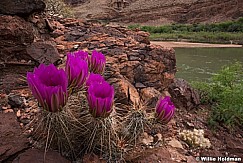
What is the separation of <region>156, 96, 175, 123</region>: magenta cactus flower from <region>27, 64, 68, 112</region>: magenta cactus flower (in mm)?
760

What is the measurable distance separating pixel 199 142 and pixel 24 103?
1851mm

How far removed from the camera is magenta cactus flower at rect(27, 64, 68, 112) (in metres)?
1.54

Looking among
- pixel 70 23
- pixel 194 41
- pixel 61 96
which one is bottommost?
pixel 194 41

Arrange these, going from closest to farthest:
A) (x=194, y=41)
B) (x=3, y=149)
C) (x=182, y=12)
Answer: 1. (x=3, y=149)
2. (x=194, y=41)
3. (x=182, y=12)

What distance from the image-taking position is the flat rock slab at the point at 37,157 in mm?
1785

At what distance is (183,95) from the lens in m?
4.08

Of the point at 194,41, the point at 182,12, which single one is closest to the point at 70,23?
the point at 194,41

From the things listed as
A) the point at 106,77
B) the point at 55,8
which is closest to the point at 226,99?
the point at 106,77

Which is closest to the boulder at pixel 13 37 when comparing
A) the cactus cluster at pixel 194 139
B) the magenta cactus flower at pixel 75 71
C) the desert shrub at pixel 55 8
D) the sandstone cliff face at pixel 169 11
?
the magenta cactus flower at pixel 75 71

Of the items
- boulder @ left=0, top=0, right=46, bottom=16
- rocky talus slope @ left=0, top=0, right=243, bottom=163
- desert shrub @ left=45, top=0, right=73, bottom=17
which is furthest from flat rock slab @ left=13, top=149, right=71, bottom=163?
desert shrub @ left=45, top=0, right=73, bottom=17

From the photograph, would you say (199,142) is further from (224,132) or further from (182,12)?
(182,12)

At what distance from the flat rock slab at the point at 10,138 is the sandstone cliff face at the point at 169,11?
4183cm

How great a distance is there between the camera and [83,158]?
191 centimetres

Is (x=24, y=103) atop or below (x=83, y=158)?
atop
